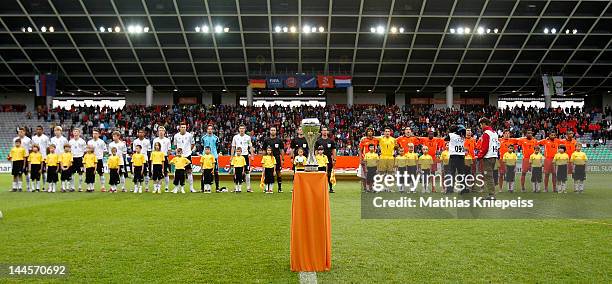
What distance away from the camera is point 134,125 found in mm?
42406

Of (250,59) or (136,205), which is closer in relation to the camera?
(136,205)

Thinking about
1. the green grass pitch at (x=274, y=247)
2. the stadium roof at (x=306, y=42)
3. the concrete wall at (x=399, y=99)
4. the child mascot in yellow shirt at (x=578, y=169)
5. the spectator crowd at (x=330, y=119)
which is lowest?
the green grass pitch at (x=274, y=247)

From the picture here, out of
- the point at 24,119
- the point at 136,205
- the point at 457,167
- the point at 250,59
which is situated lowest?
the point at 136,205

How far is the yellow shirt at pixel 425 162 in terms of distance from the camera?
14279mm

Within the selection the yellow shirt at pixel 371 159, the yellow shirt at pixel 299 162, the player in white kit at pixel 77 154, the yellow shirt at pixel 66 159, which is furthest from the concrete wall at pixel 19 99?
the yellow shirt at pixel 371 159

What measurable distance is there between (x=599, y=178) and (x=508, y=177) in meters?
5.35

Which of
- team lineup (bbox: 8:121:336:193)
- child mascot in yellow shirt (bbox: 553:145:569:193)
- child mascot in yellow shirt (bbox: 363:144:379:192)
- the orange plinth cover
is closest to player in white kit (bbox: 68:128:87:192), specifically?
team lineup (bbox: 8:121:336:193)

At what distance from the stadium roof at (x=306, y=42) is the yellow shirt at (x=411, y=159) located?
2525cm

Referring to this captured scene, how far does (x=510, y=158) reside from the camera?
585 inches

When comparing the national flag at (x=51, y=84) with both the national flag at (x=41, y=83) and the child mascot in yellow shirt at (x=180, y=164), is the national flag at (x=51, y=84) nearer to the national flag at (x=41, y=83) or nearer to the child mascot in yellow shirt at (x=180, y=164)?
the national flag at (x=41, y=83)

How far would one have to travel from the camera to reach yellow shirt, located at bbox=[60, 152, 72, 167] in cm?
1691

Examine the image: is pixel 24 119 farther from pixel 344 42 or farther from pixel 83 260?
pixel 83 260

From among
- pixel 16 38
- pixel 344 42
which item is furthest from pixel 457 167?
pixel 16 38

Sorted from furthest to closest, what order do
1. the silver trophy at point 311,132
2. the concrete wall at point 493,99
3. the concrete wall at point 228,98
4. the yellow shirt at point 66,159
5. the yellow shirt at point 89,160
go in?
the concrete wall at point 493,99 < the concrete wall at point 228,98 < the yellow shirt at point 89,160 < the yellow shirt at point 66,159 < the silver trophy at point 311,132
